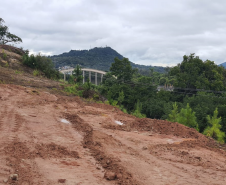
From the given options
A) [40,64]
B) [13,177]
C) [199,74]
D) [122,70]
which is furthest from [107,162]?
[122,70]

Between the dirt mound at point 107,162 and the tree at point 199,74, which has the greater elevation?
the tree at point 199,74

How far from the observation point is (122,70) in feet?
108

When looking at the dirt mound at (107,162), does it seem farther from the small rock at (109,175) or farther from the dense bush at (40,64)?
the dense bush at (40,64)

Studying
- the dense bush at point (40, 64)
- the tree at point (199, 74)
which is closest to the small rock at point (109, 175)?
the dense bush at point (40, 64)

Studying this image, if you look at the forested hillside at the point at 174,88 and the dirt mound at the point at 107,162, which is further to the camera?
the forested hillside at the point at 174,88

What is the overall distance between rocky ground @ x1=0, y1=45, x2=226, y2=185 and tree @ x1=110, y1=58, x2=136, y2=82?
79.6 feet

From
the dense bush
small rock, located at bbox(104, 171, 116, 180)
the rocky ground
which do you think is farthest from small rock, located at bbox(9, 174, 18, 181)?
the dense bush

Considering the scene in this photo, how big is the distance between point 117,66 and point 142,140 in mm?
26831

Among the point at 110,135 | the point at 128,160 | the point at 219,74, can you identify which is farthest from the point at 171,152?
the point at 219,74

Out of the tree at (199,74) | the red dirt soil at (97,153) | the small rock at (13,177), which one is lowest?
the red dirt soil at (97,153)

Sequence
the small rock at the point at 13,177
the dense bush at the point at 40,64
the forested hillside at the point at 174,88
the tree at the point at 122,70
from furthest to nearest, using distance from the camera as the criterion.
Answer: the tree at the point at 122,70, the forested hillside at the point at 174,88, the dense bush at the point at 40,64, the small rock at the point at 13,177

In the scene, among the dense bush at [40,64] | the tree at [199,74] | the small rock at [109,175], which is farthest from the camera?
the tree at [199,74]

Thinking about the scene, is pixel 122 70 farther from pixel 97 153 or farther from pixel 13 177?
pixel 13 177

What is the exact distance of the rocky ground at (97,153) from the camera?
3.72 metres
